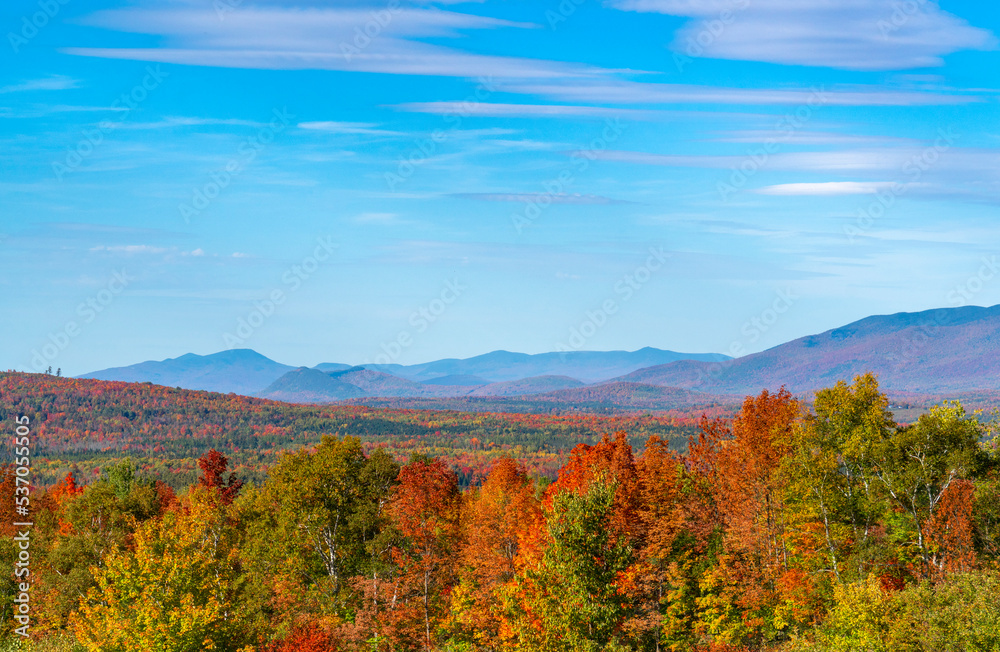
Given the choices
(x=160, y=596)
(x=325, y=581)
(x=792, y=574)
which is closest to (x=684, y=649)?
(x=792, y=574)

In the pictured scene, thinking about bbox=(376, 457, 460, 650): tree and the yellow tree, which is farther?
bbox=(376, 457, 460, 650): tree

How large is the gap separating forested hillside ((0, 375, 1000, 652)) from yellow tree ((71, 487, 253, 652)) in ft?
0.50

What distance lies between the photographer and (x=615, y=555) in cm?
4591

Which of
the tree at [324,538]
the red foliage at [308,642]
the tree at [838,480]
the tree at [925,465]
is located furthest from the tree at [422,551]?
the tree at [925,465]

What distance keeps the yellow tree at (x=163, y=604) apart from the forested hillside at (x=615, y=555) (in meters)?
0.15

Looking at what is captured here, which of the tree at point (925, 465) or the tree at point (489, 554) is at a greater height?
the tree at point (925, 465)

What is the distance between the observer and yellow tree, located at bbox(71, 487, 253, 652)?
155 ft

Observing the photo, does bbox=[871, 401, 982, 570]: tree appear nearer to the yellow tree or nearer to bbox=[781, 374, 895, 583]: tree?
bbox=[781, 374, 895, 583]: tree

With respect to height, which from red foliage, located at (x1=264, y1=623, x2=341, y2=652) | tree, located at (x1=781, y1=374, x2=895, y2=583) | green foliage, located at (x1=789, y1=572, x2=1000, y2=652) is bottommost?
red foliage, located at (x1=264, y1=623, x2=341, y2=652)

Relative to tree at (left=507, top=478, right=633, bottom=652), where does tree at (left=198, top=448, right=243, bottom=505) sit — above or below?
above

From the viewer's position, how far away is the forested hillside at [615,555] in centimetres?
4503

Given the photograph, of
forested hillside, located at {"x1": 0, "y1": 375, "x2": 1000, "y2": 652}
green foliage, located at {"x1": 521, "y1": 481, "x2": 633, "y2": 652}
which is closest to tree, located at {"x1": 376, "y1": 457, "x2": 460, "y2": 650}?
forested hillside, located at {"x1": 0, "y1": 375, "x2": 1000, "y2": 652}

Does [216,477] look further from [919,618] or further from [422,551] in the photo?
[919,618]

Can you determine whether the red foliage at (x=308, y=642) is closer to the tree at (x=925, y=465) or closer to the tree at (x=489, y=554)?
the tree at (x=489, y=554)
